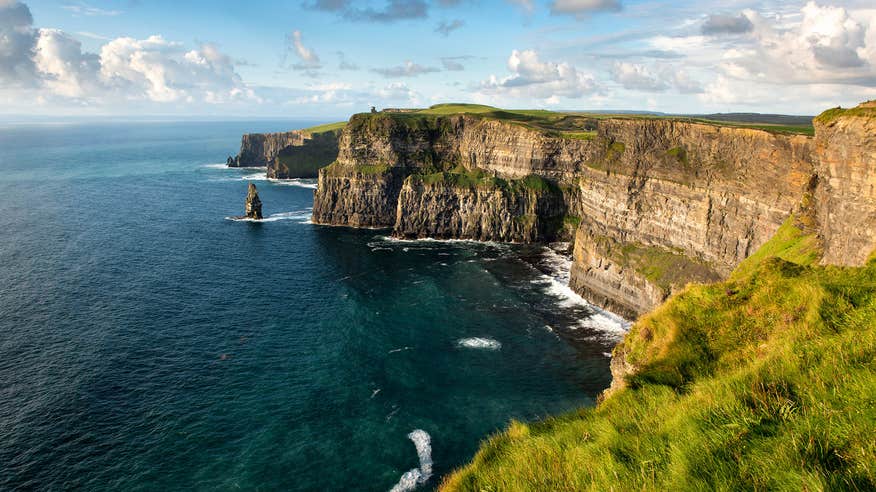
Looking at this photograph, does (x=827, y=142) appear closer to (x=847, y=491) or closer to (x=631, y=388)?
(x=631, y=388)

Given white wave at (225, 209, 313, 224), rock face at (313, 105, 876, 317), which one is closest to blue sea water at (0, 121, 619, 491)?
rock face at (313, 105, 876, 317)

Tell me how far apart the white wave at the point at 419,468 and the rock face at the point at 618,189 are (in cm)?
3820

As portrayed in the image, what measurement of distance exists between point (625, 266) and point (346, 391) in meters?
47.2

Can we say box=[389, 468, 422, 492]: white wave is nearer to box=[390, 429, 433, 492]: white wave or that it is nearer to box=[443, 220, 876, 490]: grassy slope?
box=[390, 429, 433, 492]: white wave

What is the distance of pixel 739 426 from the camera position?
1111 centimetres

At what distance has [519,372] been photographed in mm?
60312

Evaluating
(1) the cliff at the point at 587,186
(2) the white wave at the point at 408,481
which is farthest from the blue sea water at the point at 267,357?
(1) the cliff at the point at 587,186

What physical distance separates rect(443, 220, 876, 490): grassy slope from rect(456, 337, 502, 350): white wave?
45900mm

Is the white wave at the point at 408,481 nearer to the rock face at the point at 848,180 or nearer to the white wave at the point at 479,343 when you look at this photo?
the white wave at the point at 479,343

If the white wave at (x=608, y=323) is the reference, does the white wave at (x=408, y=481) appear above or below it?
below

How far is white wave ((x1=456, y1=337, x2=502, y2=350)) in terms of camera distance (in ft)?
220

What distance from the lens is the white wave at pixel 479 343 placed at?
6700 centimetres

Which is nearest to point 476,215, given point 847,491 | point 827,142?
point 827,142

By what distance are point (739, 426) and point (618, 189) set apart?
7653 cm
